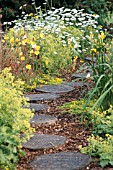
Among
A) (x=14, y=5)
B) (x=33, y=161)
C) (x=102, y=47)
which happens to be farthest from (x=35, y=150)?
(x=14, y=5)

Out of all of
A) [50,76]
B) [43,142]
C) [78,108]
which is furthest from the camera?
[50,76]

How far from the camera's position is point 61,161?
148 inches

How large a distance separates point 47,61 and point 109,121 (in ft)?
10.8

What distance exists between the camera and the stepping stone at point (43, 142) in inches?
161

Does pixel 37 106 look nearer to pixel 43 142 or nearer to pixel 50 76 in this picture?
pixel 43 142

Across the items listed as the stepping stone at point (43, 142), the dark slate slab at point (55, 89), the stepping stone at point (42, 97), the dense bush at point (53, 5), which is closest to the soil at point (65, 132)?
the stepping stone at point (43, 142)

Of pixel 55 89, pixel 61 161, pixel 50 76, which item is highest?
pixel 61 161

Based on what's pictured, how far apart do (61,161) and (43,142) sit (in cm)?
45

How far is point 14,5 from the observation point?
11.3 meters

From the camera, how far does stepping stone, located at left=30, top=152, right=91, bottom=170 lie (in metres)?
3.66

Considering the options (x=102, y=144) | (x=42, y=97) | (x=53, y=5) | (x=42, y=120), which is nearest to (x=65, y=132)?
(x=42, y=120)

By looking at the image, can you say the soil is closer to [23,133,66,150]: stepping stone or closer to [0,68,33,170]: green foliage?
[23,133,66,150]: stepping stone

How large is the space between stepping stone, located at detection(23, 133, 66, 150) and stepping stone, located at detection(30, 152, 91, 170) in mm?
185

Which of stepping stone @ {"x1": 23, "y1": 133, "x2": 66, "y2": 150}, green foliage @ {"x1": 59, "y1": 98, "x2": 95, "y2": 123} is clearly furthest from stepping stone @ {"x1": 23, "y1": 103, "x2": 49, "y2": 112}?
stepping stone @ {"x1": 23, "y1": 133, "x2": 66, "y2": 150}
